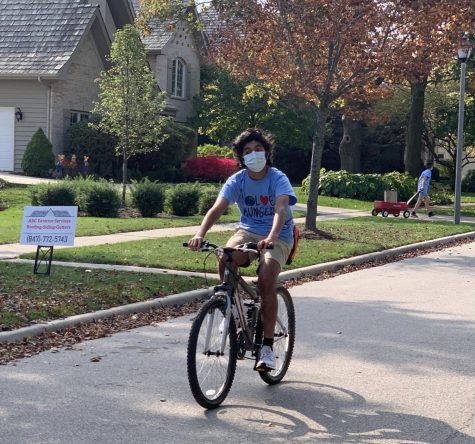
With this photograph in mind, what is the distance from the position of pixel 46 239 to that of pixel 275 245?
5.66m

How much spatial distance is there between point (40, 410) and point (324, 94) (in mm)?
14651

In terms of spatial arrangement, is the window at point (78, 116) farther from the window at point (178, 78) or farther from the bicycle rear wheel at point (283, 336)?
the bicycle rear wheel at point (283, 336)

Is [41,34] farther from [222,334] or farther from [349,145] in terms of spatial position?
[222,334]

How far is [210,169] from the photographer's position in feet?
119

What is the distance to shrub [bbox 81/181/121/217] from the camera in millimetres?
22594

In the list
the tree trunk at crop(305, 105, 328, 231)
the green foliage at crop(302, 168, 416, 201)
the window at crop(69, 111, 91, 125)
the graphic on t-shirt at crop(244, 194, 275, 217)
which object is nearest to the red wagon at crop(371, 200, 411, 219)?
the green foliage at crop(302, 168, 416, 201)

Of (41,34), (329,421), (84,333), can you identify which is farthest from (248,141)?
(41,34)

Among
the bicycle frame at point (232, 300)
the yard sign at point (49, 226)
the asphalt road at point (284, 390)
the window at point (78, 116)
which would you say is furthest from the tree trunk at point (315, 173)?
the window at point (78, 116)

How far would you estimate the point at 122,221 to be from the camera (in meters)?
21.2

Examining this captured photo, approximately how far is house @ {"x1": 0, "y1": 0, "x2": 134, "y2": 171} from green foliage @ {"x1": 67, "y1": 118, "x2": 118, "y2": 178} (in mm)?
902

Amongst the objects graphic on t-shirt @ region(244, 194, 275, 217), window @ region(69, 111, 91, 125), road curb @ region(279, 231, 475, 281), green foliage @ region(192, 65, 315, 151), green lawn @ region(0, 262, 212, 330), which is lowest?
green lawn @ region(0, 262, 212, 330)

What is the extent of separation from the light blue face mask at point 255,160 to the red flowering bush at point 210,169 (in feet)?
95.3

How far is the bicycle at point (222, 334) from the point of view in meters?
6.42

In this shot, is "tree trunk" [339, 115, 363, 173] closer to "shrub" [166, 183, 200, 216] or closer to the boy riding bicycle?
"shrub" [166, 183, 200, 216]
